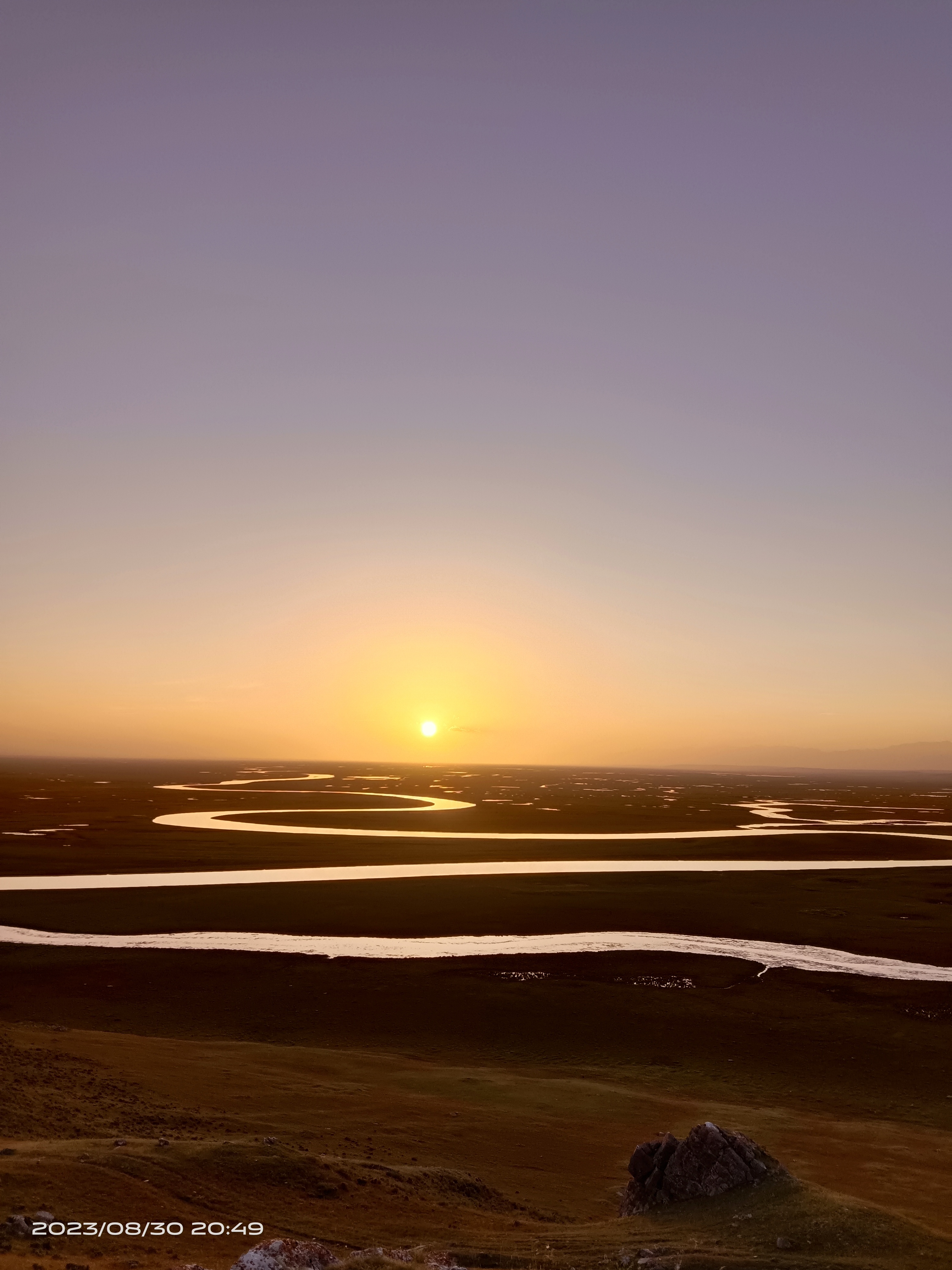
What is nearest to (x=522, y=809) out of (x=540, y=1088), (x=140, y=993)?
(x=140, y=993)

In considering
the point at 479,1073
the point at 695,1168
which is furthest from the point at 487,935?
the point at 695,1168

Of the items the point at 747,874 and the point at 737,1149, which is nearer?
the point at 737,1149

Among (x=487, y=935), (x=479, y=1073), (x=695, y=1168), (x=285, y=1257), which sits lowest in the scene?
(x=487, y=935)

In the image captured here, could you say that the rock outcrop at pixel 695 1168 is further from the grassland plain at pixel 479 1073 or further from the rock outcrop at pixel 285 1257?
the rock outcrop at pixel 285 1257

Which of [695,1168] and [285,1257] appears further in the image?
[695,1168]

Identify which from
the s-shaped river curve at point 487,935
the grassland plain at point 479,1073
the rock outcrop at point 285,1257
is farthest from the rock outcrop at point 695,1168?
the s-shaped river curve at point 487,935

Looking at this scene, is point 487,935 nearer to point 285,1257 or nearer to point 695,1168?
point 695,1168

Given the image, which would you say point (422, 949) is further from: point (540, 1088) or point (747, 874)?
point (747, 874)
